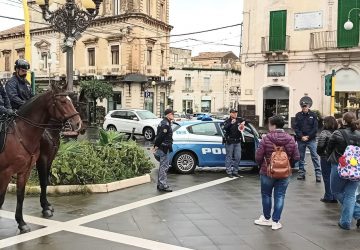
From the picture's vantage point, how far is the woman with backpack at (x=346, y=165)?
6773 mm

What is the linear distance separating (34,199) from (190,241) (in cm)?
372

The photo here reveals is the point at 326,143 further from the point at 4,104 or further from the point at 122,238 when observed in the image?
the point at 4,104

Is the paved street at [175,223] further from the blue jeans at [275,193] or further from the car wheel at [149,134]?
the car wheel at [149,134]

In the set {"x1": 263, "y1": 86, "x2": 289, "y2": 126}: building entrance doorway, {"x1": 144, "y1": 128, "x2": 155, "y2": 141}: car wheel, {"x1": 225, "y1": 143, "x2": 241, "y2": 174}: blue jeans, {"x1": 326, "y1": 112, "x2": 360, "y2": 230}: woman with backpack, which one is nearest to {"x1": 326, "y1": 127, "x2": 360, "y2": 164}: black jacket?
{"x1": 326, "y1": 112, "x2": 360, "y2": 230}: woman with backpack

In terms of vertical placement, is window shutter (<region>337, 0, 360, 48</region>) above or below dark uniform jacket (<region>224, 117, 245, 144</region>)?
above

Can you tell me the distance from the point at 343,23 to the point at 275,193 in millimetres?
24656

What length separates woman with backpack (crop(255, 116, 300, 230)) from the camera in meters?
6.80

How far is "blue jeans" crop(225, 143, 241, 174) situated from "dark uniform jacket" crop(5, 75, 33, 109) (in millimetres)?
5668

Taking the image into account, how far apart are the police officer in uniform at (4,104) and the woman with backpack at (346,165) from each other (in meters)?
4.82

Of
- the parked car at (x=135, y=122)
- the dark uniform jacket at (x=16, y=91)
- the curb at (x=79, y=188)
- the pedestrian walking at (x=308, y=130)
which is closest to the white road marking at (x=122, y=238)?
the dark uniform jacket at (x=16, y=91)

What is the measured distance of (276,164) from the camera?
6.78 m

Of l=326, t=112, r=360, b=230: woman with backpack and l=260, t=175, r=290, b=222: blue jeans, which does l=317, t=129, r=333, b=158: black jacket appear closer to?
l=326, t=112, r=360, b=230: woman with backpack

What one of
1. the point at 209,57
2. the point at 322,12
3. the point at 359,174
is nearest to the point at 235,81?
the point at 209,57

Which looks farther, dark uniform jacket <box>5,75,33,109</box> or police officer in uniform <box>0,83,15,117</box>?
dark uniform jacket <box>5,75,33,109</box>
